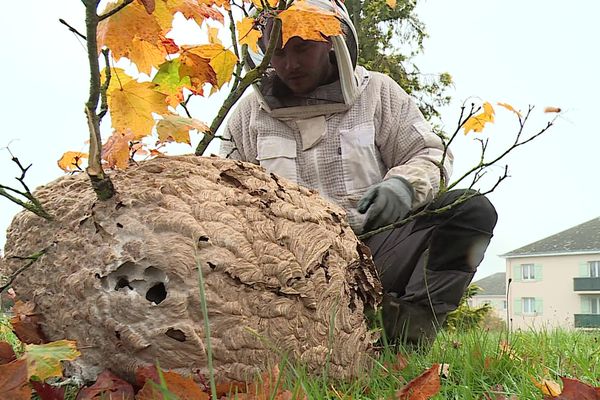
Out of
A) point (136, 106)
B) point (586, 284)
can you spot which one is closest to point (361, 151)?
point (136, 106)

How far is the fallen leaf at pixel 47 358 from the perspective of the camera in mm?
1431

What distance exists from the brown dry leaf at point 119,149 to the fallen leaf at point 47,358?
1.97ft

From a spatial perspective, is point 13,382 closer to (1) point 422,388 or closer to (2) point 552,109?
(1) point 422,388

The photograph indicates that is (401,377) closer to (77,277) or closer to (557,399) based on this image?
(557,399)

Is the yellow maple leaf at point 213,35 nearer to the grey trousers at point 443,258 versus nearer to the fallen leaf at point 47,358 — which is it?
the fallen leaf at point 47,358

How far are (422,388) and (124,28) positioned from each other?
116 cm

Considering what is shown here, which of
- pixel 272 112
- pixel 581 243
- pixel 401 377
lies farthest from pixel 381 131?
pixel 581 243

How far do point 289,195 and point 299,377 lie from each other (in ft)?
2.44

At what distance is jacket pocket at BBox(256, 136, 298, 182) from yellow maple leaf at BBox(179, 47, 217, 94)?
1107mm

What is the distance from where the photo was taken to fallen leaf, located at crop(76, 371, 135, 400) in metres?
1.52

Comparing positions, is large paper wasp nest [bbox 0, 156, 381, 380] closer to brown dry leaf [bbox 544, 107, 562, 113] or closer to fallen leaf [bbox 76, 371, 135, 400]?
fallen leaf [bbox 76, 371, 135, 400]

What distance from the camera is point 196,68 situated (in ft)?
6.32

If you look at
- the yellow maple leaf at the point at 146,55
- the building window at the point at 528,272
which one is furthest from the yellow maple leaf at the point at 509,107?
the building window at the point at 528,272

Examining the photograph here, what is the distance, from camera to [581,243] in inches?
1555
